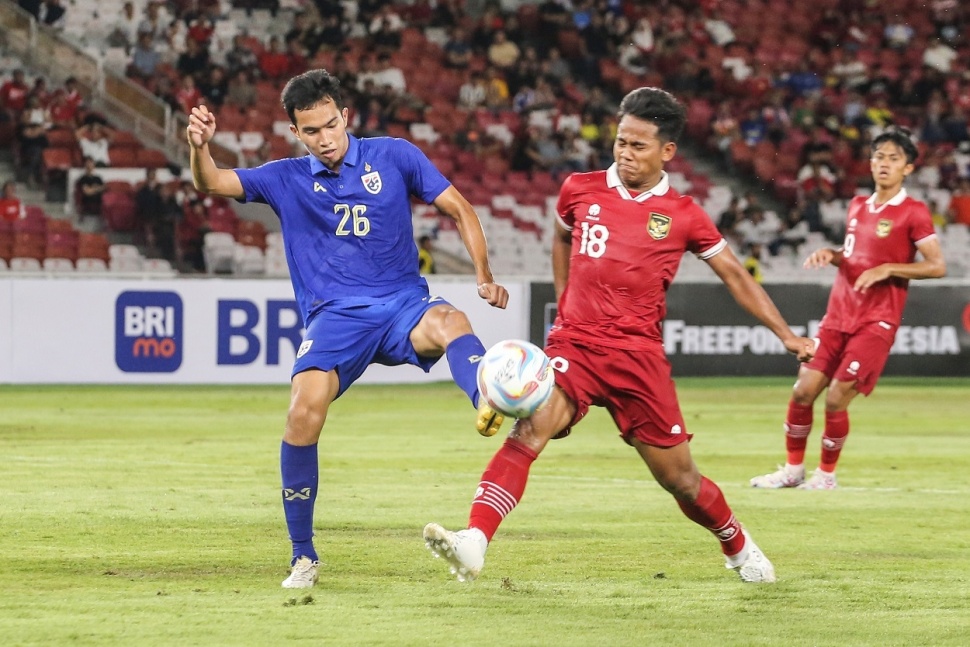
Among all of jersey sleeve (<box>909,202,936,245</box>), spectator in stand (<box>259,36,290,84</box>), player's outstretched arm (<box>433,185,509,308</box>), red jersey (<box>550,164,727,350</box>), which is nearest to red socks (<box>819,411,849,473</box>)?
jersey sleeve (<box>909,202,936,245</box>)

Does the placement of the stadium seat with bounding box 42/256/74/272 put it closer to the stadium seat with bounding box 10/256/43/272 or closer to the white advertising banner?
the stadium seat with bounding box 10/256/43/272

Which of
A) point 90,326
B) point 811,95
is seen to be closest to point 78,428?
point 90,326

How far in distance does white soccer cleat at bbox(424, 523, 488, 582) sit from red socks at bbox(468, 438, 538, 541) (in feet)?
0.50

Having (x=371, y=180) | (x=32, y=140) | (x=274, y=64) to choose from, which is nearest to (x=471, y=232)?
(x=371, y=180)

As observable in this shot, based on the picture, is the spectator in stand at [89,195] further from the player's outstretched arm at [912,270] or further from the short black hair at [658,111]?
the short black hair at [658,111]

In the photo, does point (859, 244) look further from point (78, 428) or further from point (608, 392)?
point (78, 428)

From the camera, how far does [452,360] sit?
6.17 metres

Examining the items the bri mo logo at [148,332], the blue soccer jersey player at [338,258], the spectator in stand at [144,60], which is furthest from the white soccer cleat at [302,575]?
the spectator in stand at [144,60]

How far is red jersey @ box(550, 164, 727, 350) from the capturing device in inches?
243

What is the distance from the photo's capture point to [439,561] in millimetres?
6930

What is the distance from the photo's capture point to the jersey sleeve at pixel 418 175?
21.7ft

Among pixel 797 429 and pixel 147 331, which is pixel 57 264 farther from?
pixel 797 429

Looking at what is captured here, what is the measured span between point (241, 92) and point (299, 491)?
59.5ft

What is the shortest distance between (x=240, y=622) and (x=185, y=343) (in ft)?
40.6
